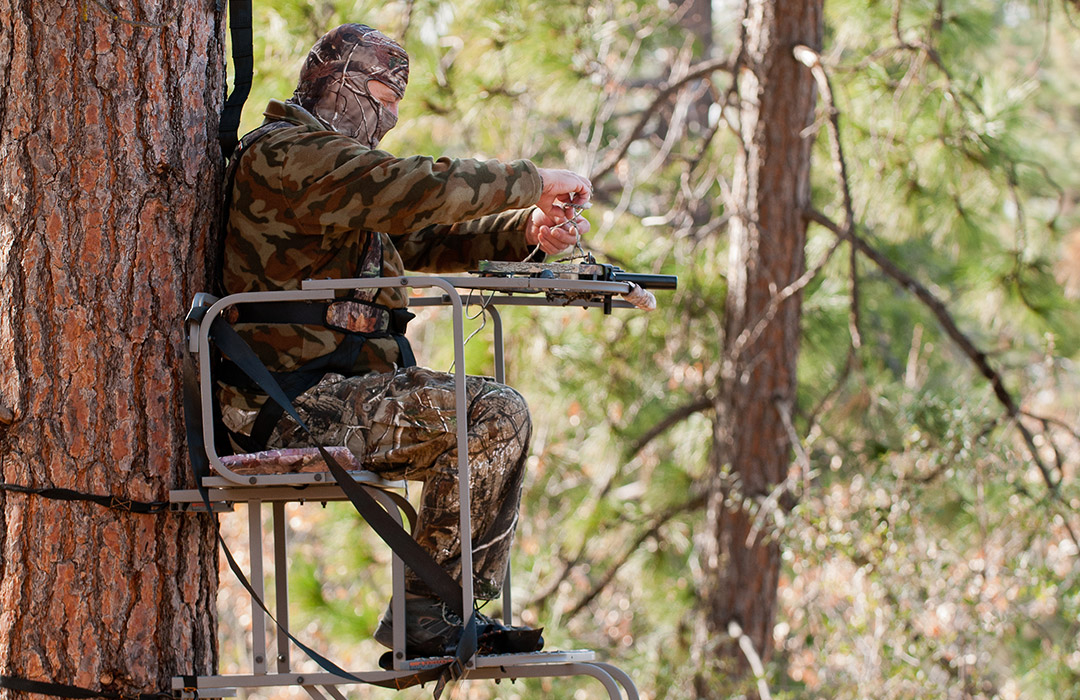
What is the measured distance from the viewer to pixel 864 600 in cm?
529

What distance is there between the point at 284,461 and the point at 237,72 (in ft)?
3.52

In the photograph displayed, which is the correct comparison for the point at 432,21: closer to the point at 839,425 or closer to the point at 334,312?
the point at 839,425

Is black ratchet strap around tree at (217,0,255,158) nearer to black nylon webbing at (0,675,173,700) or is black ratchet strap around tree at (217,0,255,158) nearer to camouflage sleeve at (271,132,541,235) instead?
camouflage sleeve at (271,132,541,235)

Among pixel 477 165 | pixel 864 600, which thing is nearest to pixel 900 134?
pixel 864 600

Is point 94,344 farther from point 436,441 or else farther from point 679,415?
point 679,415

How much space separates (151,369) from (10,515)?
1.44 ft

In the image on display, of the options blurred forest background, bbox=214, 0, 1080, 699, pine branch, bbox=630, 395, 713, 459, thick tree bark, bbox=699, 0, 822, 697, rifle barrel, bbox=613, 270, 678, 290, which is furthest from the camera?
pine branch, bbox=630, 395, 713, 459

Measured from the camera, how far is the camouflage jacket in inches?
102

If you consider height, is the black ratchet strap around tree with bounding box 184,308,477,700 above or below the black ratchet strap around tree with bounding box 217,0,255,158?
below

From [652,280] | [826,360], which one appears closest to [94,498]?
[652,280]

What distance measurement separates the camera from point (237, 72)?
2.98m

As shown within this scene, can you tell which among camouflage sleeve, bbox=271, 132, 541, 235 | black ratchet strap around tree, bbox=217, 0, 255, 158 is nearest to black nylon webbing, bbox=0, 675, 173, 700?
camouflage sleeve, bbox=271, 132, 541, 235

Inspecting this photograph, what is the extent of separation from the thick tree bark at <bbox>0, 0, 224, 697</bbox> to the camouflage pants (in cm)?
36

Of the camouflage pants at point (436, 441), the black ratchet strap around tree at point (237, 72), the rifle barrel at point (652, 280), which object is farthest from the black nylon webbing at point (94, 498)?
the rifle barrel at point (652, 280)
